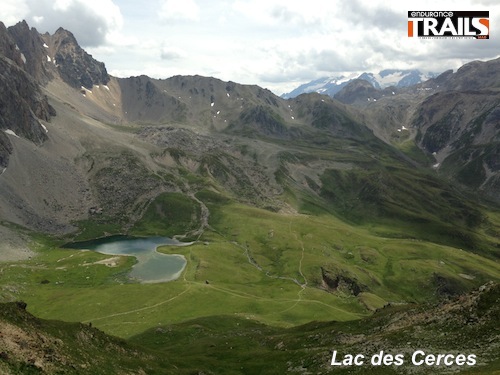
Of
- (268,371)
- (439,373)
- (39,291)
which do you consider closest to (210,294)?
(39,291)

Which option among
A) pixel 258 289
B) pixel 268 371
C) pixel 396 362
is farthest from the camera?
pixel 258 289

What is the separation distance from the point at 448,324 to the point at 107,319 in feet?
324

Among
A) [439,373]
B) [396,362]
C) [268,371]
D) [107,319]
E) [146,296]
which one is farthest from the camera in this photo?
[146,296]

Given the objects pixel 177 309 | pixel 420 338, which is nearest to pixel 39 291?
pixel 177 309

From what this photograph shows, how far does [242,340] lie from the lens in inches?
3588

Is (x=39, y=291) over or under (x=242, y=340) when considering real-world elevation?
under

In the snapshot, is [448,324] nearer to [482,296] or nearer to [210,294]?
[482,296]

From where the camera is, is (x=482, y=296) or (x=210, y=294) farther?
(x=210, y=294)

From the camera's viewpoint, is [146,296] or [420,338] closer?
[420,338]

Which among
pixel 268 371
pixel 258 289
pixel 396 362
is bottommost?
pixel 258 289

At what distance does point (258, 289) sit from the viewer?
170875 millimetres

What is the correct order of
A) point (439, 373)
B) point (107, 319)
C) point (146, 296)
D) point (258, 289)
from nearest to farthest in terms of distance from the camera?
1. point (439, 373)
2. point (107, 319)
3. point (146, 296)
4. point (258, 289)

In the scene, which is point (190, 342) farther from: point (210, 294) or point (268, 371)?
point (210, 294)

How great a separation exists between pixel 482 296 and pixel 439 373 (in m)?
17.5
